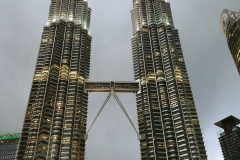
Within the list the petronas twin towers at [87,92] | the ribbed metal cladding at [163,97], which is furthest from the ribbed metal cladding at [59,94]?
the ribbed metal cladding at [163,97]

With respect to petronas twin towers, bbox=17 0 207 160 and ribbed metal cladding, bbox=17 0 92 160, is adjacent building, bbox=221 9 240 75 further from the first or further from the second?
ribbed metal cladding, bbox=17 0 92 160

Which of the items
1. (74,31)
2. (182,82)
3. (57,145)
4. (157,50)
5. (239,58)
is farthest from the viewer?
(74,31)

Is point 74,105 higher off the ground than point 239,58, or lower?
lower

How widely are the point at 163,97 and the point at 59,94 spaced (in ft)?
179

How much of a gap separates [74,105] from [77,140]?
19122mm

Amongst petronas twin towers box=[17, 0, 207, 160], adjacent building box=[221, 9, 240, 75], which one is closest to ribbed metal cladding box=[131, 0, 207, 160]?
petronas twin towers box=[17, 0, 207, 160]

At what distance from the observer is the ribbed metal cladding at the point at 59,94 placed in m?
134

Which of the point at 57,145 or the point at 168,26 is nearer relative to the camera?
the point at 57,145

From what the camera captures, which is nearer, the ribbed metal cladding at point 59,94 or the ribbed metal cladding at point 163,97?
the ribbed metal cladding at point 59,94

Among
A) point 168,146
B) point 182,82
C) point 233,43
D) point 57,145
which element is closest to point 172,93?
point 182,82

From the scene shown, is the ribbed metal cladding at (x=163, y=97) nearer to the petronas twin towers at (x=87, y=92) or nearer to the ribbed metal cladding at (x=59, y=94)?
the petronas twin towers at (x=87, y=92)

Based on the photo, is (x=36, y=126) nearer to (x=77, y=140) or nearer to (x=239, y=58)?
(x=77, y=140)

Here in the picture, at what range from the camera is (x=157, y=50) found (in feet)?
571

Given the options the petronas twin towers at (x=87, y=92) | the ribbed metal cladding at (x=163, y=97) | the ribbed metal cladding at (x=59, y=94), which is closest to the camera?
the ribbed metal cladding at (x=59, y=94)
